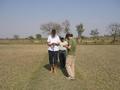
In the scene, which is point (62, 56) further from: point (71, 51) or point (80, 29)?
point (80, 29)

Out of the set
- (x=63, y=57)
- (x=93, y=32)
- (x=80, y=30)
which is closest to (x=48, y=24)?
(x=80, y=30)

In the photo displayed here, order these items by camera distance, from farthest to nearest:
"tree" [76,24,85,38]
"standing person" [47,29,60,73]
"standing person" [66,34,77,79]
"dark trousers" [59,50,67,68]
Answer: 1. "tree" [76,24,85,38]
2. "dark trousers" [59,50,67,68]
3. "standing person" [47,29,60,73]
4. "standing person" [66,34,77,79]

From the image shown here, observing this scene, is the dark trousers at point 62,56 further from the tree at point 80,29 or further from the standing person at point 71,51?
the tree at point 80,29

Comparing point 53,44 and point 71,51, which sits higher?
point 53,44

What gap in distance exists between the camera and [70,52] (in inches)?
348

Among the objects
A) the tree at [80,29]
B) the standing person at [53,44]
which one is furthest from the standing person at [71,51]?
the tree at [80,29]

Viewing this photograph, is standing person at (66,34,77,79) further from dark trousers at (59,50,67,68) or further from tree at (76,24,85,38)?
tree at (76,24,85,38)

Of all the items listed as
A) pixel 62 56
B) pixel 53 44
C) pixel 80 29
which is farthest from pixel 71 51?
pixel 80 29

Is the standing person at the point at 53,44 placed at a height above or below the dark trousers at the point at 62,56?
above

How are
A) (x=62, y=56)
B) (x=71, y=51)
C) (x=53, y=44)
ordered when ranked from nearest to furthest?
(x=71, y=51) → (x=53, y=44) → (x=62, y=56)

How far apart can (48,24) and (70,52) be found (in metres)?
86.2

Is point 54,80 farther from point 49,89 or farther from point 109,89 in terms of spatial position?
point 109,89

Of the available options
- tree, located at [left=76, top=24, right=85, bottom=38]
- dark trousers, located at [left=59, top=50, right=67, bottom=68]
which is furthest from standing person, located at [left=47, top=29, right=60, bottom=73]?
tree, located at [left=76, top=24, right=85, bottom=38]

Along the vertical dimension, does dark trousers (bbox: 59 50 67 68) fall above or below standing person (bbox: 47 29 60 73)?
below
